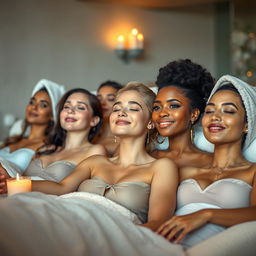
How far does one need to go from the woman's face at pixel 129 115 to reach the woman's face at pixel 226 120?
12.5 inches

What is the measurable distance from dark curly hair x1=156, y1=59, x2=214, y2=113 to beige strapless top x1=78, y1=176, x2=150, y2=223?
572mm

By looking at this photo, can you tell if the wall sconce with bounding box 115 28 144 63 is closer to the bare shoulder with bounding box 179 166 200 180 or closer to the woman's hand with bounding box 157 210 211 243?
the bare shoulder with bounding box 179 166 200 180

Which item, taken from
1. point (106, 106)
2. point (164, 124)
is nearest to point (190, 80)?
point (164, 124)

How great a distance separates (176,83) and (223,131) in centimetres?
43

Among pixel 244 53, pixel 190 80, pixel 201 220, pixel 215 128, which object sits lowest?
pixel 201 220

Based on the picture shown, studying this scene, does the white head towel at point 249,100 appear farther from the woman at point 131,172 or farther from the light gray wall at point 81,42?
the light gray wall at point 81,42

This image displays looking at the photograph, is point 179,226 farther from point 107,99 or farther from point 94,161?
point 107,99

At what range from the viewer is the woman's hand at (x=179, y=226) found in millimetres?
1450

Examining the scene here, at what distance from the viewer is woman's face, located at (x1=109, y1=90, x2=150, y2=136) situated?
6.77ft

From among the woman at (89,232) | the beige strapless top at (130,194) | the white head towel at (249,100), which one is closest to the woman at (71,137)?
the beige strapless top at (130,194)

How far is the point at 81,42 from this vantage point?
5.27 meters

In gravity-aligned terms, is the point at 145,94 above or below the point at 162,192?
above

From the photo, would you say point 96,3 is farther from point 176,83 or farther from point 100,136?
point 176,83

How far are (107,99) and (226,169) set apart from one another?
1532 mm
